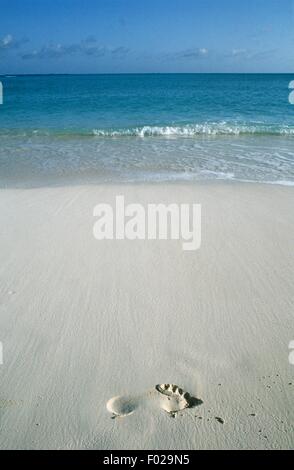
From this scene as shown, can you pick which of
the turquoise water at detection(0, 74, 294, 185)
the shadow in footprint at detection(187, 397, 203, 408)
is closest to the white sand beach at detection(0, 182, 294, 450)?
the shadow in footprint at detection(187, 397, 203, 408)

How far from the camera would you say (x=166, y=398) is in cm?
256

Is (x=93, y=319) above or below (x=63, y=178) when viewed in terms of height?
below

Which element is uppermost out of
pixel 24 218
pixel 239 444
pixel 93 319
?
pixel 24 218

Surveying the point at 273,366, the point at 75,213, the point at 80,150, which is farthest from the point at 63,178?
the point at 273,366

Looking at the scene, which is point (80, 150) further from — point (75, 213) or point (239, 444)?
point (239, 444)

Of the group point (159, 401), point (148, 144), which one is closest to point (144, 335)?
point (159, 401)

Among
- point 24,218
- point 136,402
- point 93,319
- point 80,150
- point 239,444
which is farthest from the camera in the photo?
point 80,150

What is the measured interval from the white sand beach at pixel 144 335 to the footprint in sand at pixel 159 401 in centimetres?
3

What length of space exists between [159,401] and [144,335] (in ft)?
2.23

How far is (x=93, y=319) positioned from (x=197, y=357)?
0.98 metres

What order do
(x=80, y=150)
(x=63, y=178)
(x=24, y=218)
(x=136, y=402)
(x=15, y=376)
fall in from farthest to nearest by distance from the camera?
(x=80, y=150) < (x=63, y=178) < (x=24, y=218) < (x=15, y=376) < (x=136, y=402)

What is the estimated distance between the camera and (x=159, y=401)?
2529 mm

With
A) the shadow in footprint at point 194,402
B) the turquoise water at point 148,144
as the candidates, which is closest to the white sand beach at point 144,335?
the shadow in footprint at point 194,402

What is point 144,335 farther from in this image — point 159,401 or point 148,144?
point 148,144
